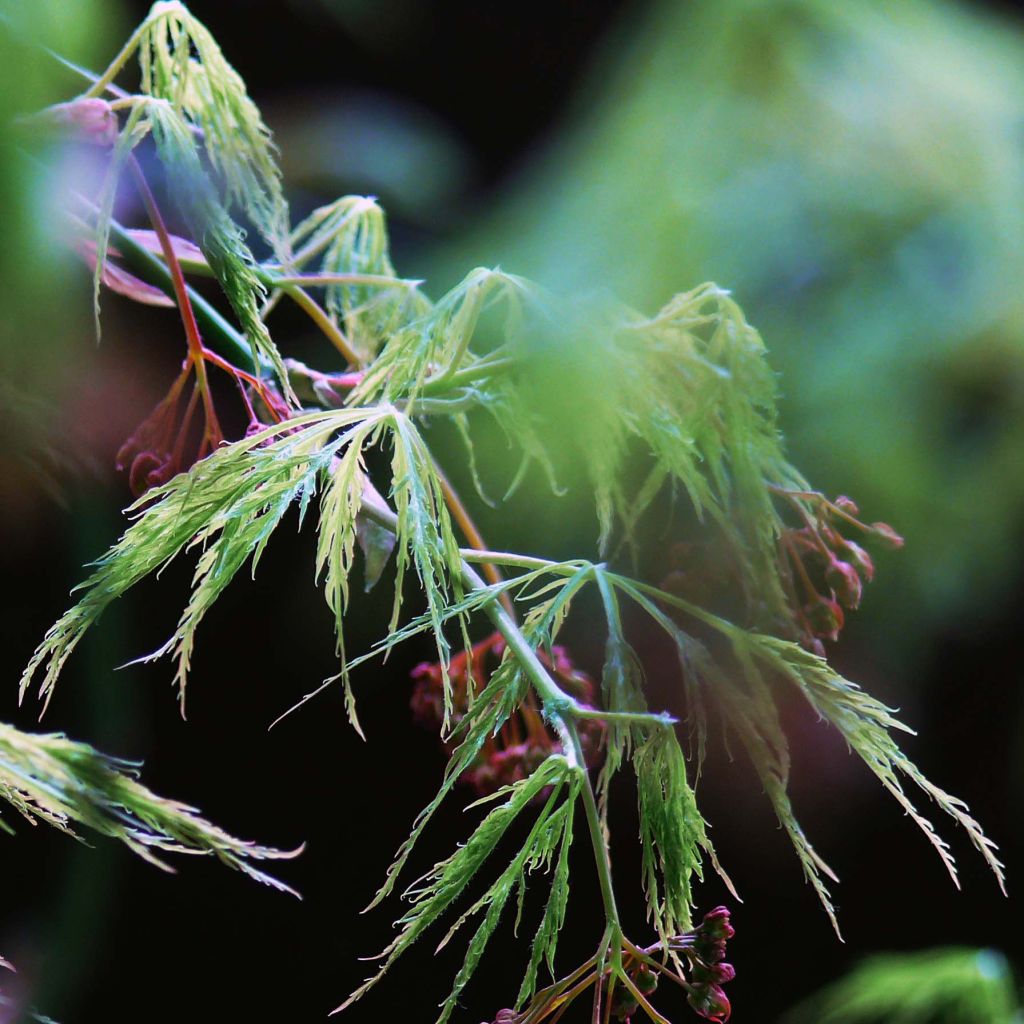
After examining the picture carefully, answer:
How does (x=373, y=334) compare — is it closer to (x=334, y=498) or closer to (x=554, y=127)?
(x=334, y=498)

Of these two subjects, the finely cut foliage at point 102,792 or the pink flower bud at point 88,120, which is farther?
the pink flower bud at point 88,120

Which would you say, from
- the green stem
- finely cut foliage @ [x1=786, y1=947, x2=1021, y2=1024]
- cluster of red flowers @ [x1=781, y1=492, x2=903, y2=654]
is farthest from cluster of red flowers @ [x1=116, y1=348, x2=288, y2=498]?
finely cut foliage @ [x1=786, y1=947, x2=1021, y2=1024]

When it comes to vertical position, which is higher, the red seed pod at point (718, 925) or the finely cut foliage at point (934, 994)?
the red seed pod at point (718, 925)

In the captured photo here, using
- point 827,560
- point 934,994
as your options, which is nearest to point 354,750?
point 934,994

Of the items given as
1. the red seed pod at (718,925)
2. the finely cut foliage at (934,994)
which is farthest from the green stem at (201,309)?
the finely cut foliage at (934,994)

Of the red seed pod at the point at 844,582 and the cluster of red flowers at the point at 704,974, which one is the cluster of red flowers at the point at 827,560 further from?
the cluster of red flowers at the point at 704,974

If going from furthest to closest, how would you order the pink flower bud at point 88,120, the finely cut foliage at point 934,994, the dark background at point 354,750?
the dark background at point 354,750 < the finely cut foliage at point 934,994 < the pink flower bud at point 88,120

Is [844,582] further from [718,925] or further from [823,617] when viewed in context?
[718,925]

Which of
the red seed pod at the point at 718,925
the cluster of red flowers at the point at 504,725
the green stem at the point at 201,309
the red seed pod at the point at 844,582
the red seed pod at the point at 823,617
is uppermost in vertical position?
the green stem at the point at 201,309
